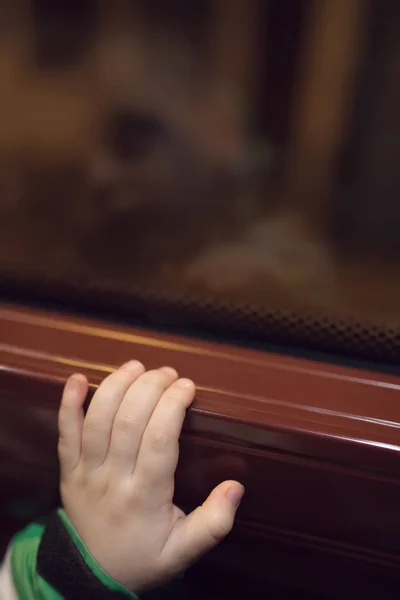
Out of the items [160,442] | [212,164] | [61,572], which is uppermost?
[212,164]

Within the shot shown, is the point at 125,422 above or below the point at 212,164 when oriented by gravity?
below

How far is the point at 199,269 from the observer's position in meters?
0.55

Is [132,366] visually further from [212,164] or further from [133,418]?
[212,164]

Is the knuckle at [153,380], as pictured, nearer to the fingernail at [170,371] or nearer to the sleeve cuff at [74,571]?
the fingernail at [170,371]

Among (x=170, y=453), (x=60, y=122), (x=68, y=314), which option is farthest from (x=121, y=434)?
(x=60, y=122)

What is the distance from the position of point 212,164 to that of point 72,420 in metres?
0.24

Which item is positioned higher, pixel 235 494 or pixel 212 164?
pixel 212 164

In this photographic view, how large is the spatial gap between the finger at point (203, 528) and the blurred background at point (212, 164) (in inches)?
5.4

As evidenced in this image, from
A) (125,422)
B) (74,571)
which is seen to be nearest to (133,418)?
(125,422)

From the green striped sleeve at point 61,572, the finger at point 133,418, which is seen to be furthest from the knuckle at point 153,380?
the green striped sleeve at point 61,572

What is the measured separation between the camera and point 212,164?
521 millimetres

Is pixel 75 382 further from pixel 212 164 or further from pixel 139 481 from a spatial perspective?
pixel 212 164

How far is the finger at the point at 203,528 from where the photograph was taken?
18.9 inches

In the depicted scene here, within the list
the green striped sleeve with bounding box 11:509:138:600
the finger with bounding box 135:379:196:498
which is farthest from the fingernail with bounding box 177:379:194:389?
the green striped sleeve with bounding box 11:509:138:600
